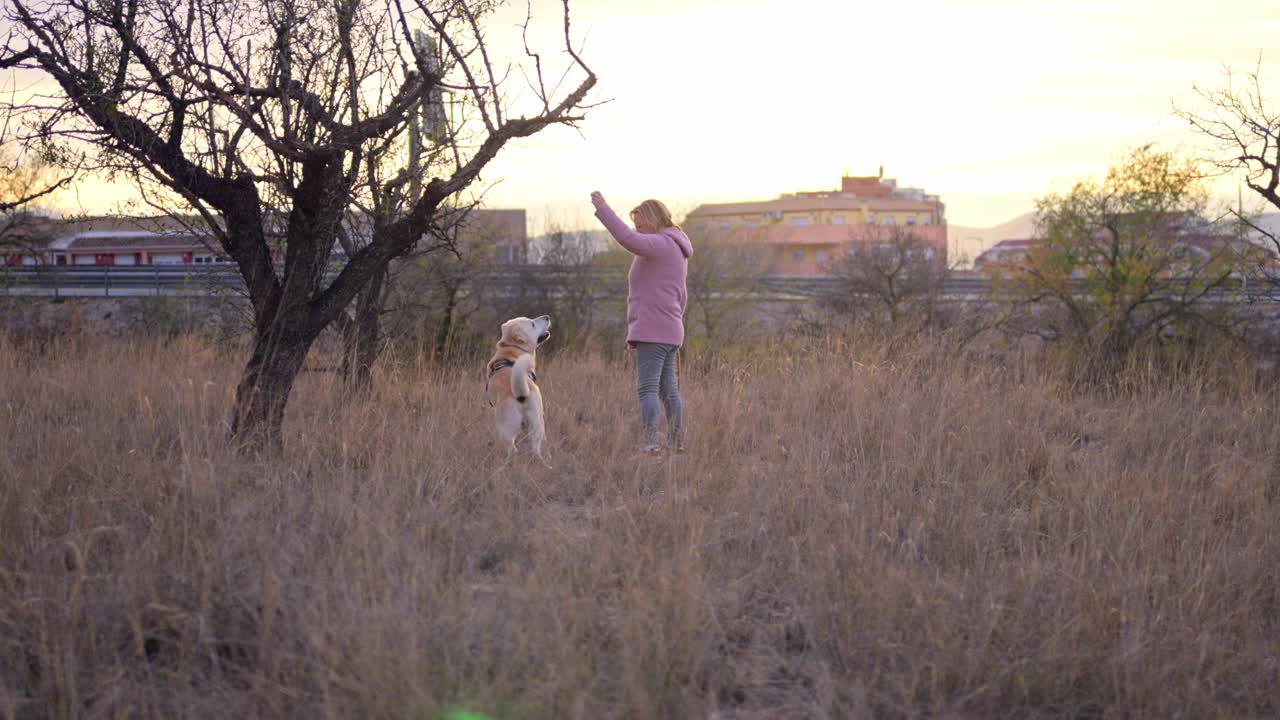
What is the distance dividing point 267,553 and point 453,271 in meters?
8.84

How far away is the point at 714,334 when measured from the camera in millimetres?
24906

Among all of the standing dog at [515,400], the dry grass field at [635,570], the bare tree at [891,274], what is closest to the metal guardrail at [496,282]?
the bare tree at [891,274]

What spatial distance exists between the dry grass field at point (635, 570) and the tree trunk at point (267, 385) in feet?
0.52

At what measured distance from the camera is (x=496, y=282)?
740 inches

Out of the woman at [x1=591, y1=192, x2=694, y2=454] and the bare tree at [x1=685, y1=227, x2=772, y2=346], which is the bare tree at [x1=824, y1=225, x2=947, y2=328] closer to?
the bare tree at [x1=685, y1=227, x2=772, y2=346]

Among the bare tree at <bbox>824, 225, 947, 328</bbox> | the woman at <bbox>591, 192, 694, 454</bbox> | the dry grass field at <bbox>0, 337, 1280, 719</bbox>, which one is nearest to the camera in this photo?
the dry grass field at <bbox>0, 337, 1280, 719</bbox>

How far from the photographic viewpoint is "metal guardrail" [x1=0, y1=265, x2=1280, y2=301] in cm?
1625

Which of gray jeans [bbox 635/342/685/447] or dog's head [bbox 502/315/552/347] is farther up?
dog's head [bbox 502/315/552/347]

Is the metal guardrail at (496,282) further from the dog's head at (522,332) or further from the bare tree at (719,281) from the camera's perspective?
the dog's head at (522,332)

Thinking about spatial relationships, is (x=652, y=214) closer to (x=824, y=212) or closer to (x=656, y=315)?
(x=656, y=315)

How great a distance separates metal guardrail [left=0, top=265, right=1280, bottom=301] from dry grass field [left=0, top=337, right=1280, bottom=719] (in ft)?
30.9

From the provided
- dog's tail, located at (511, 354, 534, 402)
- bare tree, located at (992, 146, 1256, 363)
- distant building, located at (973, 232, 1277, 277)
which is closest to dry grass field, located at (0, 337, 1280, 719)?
dog's tail, located at (511, 354, 534, 402)

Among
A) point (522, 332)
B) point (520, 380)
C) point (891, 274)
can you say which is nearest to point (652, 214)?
point (522, 332)

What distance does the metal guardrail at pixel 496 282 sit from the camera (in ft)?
53.3
